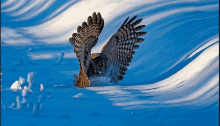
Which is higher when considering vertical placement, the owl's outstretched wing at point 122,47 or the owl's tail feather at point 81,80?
the owl's outstretched wing at point 122,47

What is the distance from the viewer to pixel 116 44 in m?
3.09

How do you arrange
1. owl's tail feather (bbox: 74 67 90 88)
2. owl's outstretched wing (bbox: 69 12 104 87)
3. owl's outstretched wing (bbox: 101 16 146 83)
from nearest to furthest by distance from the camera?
owl's outstretched wing (bbox: 69 12 104 87) < owl's tail feather (bbox: 74 67 90 88) < owl's outstretched wing (bbox: 101 16 146 83)

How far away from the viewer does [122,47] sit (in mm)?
A: 3129

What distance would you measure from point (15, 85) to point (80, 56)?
30.4 inches

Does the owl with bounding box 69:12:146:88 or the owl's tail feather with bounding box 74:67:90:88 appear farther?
the owl's tail feather with bounding box 74:67:90:88

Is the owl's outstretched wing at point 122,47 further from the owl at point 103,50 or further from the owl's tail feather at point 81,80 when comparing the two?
the owl's tail feather at point 81,80

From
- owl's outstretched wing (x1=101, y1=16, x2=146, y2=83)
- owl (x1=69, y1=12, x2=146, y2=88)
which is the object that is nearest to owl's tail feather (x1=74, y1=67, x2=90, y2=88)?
owl (x1=69, y1=12, x2=146, y2=88)

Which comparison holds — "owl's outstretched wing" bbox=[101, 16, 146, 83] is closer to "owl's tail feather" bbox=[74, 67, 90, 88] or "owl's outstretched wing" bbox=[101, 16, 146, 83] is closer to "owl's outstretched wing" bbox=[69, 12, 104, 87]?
"owl's tail feather" bbox=[74, 67, 90, 88]

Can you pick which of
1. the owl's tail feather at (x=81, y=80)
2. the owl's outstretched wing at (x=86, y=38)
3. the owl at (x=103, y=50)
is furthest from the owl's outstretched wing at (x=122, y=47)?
the owl's outstretched wing at (x=86, y=38)

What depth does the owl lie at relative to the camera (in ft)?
7.75

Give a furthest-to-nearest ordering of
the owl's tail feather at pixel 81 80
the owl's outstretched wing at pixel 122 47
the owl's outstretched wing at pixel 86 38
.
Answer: the owl's outstretched wing at pixel 122 47, the owl's tail feather at pixel 81 80, the owl's outstretched wing at pixel 86 38

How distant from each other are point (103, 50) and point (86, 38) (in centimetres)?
67

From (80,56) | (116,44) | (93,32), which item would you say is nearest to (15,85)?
(80,56)

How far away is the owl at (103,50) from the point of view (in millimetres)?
2361
